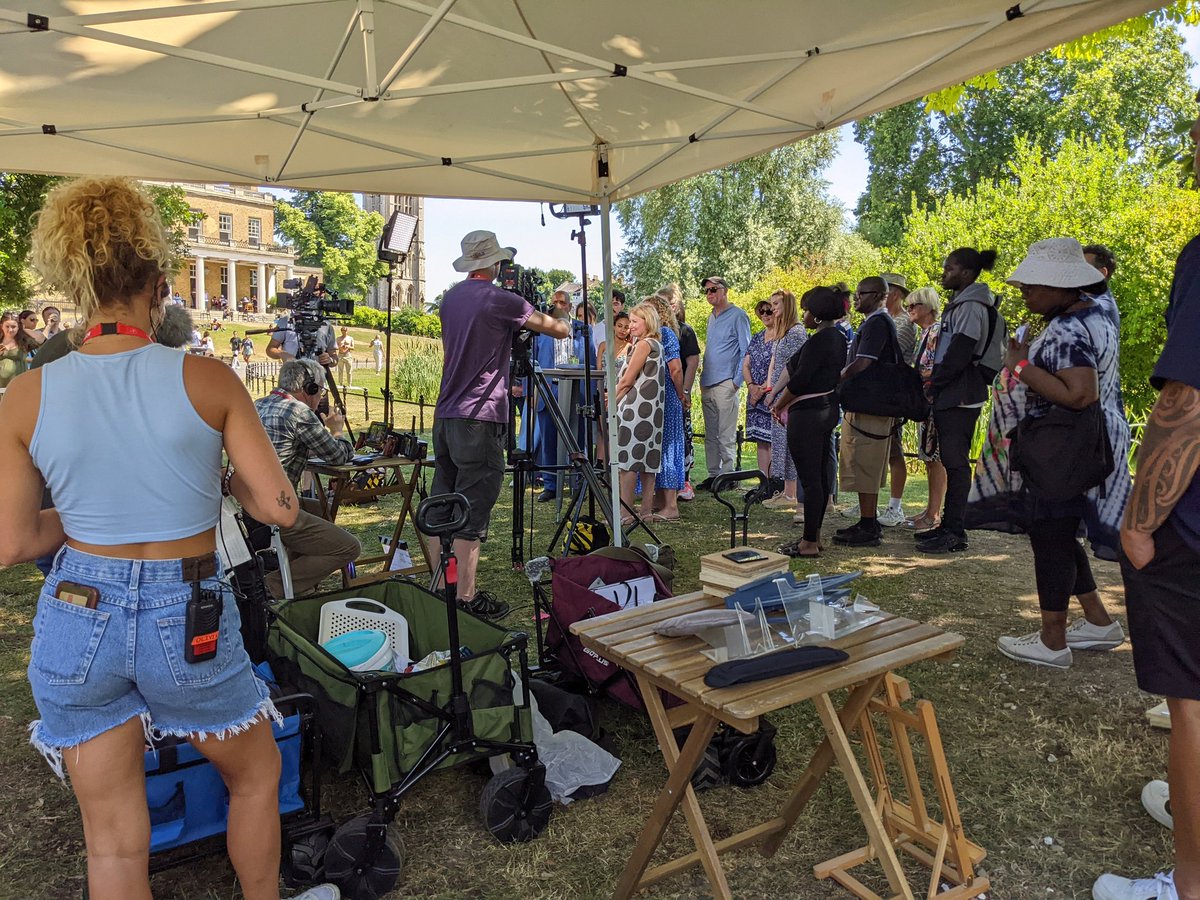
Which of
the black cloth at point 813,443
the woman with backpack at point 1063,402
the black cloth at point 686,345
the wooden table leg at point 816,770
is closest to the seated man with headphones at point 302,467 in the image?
the wooden table leg at point 816,770

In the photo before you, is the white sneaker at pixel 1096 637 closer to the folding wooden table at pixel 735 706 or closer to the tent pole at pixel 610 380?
the folding wooden table at pixel 735 706

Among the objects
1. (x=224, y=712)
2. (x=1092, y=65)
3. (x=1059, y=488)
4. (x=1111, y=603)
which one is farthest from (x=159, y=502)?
(x=1092, y=65)

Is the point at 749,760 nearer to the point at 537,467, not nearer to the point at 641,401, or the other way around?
the point at 537,467

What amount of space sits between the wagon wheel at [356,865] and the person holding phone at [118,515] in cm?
62

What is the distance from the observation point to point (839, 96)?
12.6 feet

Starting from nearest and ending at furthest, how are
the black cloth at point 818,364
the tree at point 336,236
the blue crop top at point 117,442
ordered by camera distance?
the blue crop top at point 117,442, the black cloth at point 818,364, the tree at point 336,236

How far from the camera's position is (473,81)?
12.1 feet

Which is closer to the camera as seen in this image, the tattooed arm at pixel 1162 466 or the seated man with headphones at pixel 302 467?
the tattooed arm at pixel 1162 466

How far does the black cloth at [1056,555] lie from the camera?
11.3 ft

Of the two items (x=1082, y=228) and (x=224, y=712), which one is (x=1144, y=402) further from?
(x=224, y=712)

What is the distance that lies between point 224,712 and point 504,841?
3.75 ft

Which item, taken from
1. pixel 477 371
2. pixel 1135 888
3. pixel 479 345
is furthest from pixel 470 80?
pixel 1135 888

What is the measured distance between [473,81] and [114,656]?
2911 millimetres

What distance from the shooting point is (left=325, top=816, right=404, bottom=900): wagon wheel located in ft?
7.30
